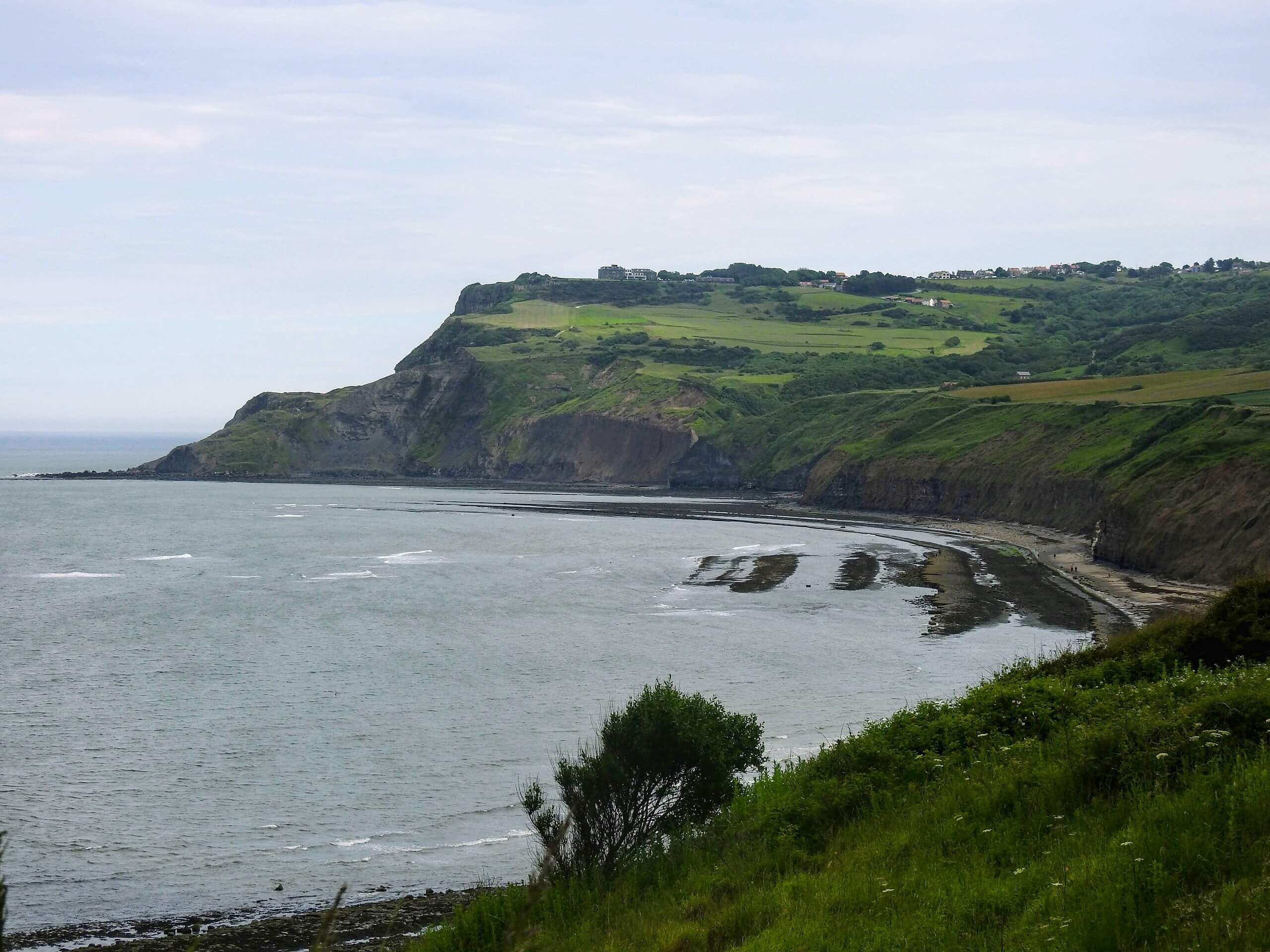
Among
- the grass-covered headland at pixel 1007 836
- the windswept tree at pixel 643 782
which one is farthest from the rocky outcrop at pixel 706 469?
the grass-covered headland at pixel 1007 836

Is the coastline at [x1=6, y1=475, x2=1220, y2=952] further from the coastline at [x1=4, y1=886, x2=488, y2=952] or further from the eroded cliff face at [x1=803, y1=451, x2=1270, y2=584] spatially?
the eroded cliff face at [x1=803, y1=451, x2=1270, y2=584]

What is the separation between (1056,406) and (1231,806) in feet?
423

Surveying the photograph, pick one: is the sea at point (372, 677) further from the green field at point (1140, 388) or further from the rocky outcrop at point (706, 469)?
the rocky outcrop at point (706, 469)

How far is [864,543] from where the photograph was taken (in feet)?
365

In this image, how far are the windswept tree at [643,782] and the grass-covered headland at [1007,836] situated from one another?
2.62 feet

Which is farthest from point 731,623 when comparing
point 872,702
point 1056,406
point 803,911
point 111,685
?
point 1056,406

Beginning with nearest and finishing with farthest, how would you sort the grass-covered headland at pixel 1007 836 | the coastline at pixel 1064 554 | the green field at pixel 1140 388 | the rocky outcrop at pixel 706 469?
the grass-covered headland at pixel 1007 836 → the coastline at pixel 1064 554 → the green field at pixel 1140 388 → the rocky outcrop at pixel 706 469

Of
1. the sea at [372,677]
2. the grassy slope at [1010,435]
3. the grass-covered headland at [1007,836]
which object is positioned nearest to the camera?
the grass-covered headland at [1007,836]

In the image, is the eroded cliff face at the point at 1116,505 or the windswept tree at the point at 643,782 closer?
the windswept tree at the point at 643,782

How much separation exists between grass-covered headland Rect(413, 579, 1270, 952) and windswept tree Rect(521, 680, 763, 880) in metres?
0.80

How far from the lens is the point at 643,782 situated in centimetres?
2419

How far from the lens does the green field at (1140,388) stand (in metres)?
123

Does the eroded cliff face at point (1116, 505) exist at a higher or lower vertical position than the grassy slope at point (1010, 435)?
lower

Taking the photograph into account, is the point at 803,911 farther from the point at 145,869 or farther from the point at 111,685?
the point at 111,685
